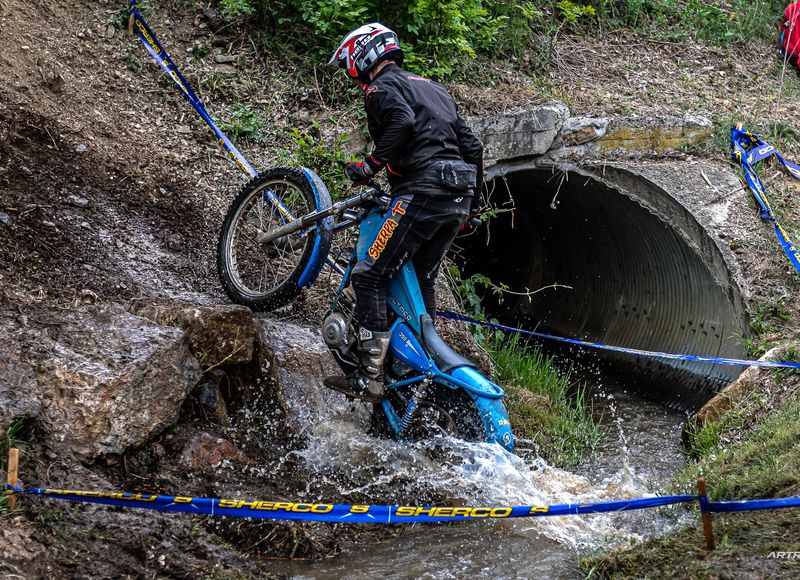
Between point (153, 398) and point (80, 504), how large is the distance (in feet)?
3.26

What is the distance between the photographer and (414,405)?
5.23 metres

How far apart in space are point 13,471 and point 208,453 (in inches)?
54.9

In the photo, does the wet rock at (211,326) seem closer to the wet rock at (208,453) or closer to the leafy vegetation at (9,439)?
the wet rock at (208,453)

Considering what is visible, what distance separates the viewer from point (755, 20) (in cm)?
1210

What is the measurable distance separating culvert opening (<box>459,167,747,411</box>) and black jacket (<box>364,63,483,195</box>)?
3.13 m

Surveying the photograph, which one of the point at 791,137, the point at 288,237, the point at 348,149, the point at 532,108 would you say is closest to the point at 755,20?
the point at 791,137

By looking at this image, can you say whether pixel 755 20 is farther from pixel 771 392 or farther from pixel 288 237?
pixel 288 237

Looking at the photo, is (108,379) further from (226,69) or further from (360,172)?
(226,69)

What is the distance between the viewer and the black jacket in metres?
5.13

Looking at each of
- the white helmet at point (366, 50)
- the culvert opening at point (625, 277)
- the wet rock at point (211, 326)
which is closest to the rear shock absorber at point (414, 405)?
the wet rock at point (211, 326)

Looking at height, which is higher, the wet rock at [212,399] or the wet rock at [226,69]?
the wet rock at [226,69]

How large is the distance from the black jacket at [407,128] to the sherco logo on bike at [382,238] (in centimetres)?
24

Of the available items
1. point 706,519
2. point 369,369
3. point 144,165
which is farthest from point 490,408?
point 144,165

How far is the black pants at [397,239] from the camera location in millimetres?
5164
